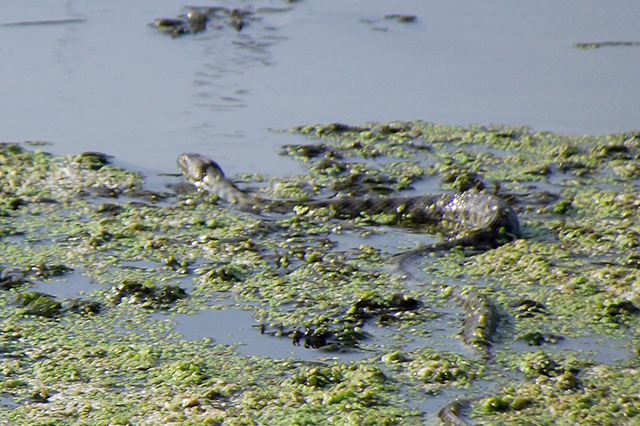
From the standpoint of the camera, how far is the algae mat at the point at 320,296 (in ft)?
11.4

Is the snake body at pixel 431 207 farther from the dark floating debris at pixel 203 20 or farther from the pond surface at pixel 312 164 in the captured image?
the dark floating debris at pixel 203 20

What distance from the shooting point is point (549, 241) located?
5.25m

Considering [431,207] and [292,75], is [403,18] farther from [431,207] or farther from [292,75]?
[431,207]

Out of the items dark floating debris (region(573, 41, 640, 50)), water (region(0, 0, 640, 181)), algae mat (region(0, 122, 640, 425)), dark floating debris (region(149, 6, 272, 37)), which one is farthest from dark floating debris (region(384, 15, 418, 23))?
algae mat (region(0, 122, 640, 425))

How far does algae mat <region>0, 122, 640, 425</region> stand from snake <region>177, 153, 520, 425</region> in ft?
0.38

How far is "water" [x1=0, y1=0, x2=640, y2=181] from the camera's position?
770 cm

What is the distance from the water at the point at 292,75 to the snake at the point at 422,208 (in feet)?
1.66

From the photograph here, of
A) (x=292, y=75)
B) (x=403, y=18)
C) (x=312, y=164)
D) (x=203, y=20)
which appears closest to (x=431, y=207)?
(x=312, y=164)

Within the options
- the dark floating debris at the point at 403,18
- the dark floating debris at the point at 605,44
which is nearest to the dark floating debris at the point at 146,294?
the dark floating debris at the point at 605,44

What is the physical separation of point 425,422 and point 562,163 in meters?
3.78

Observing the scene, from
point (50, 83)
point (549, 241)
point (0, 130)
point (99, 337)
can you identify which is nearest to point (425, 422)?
point (99, 337)

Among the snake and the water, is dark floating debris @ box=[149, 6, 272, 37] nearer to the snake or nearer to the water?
the water

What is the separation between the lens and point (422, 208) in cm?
585

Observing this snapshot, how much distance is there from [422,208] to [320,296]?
61.9 inches
